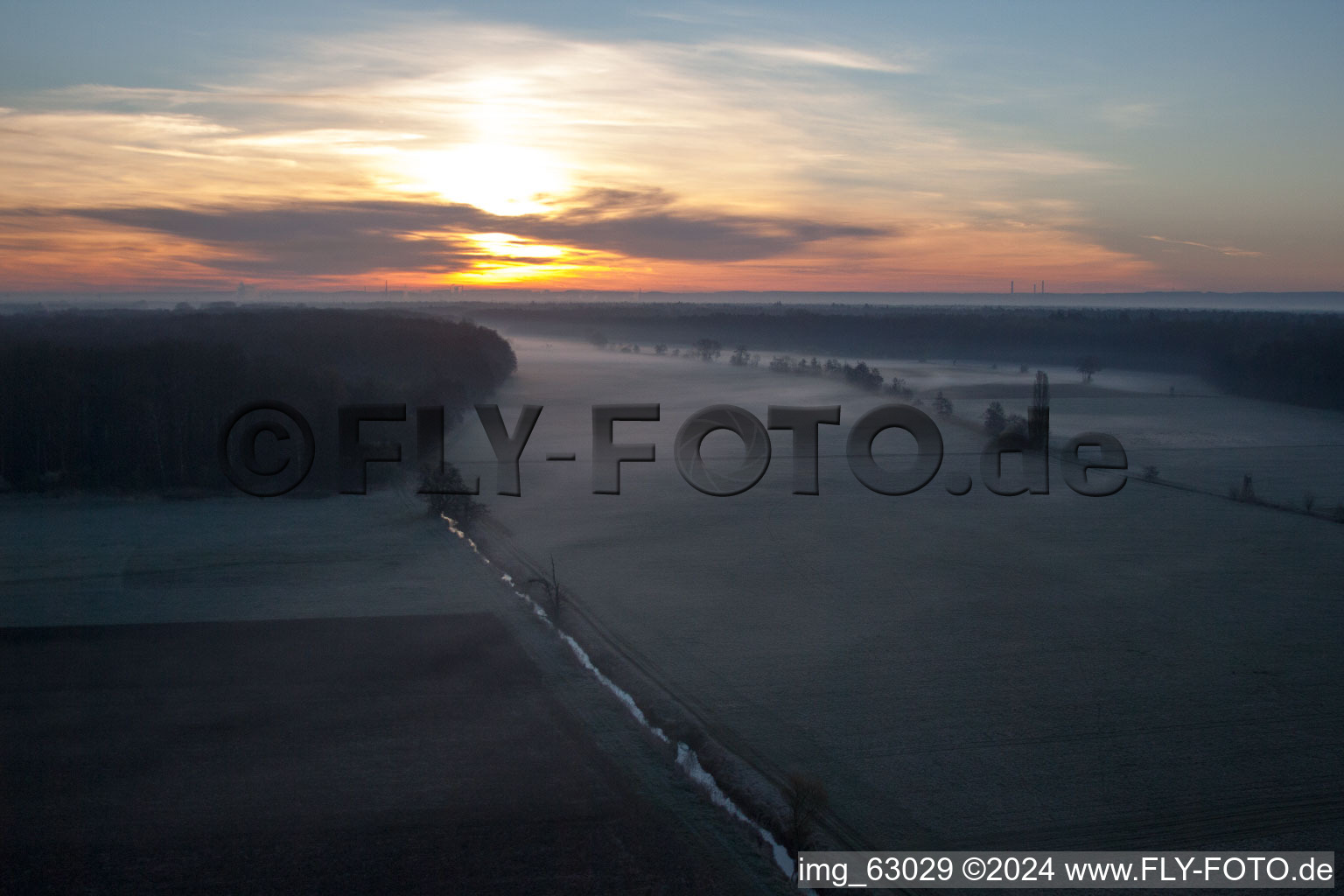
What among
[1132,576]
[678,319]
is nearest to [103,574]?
[1132,576]

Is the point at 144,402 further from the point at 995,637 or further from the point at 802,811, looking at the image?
the point at 802,811

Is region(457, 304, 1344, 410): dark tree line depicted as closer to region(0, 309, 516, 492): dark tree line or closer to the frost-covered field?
the frost-covered field

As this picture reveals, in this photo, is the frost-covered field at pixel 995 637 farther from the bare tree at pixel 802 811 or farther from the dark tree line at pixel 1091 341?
the dark tree line at pixel 1091 341

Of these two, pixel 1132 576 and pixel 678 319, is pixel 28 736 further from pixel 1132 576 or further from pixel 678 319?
pixel 678 319

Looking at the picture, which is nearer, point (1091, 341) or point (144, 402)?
point (144, 402)

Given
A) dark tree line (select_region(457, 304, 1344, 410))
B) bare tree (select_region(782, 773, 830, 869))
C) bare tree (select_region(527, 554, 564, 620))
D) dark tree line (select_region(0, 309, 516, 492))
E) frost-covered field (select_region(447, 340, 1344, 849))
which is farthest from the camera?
dark tree line (select_region(457, 304, 1344, 410))

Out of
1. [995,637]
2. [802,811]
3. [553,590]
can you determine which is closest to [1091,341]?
[995,637]

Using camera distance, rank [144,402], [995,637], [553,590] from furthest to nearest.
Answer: [144,402]
[553,590]
[995,637]

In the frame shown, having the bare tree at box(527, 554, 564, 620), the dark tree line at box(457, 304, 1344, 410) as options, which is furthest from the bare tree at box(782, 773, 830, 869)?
the dark tree line at box(457, 304, 1344, 410)
